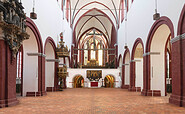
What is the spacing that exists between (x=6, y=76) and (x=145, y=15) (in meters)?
10.1

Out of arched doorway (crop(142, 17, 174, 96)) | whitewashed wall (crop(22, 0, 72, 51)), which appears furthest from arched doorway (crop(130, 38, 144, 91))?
whitewashed wall (crop(22, 0, 72, 51))

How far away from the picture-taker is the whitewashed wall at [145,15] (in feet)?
32.0

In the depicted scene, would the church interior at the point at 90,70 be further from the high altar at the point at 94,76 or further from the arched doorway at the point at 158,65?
the high altar at the point at 94,76

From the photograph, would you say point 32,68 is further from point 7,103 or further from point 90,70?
point 90,70

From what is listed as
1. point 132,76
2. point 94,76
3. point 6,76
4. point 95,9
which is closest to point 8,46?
point 6,76

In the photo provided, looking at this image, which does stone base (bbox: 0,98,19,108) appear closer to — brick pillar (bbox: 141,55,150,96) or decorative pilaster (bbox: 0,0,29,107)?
decorative pilaster (bbox: 0,0,29,107)

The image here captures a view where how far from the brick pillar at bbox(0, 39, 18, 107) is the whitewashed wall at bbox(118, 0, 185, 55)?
7276 mm

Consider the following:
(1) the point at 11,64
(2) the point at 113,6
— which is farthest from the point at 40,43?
(2) the point at 113,6

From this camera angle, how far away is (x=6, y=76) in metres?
8.48

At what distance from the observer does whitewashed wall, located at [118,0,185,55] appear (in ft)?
32.0

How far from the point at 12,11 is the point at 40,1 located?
5266mm

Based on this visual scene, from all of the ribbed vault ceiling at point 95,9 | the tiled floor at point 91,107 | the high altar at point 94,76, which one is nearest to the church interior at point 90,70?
the tiled floor at point 91,107

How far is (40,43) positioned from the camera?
13492 mm

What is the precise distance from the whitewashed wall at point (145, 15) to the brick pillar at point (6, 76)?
23.9 feet
